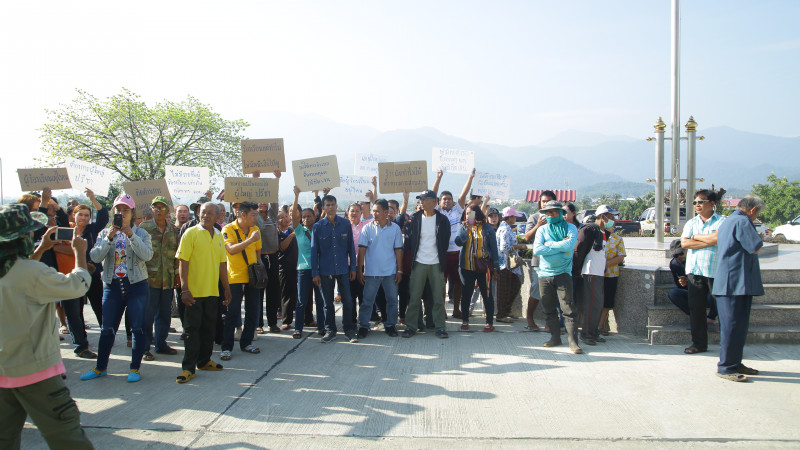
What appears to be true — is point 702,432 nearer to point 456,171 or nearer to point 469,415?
point 469,415

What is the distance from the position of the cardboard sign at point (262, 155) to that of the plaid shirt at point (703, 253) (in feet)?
20.6

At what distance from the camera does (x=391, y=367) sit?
5.61 meters

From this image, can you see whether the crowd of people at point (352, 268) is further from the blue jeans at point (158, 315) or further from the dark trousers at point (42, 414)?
the dark trousers at point (42, 414)

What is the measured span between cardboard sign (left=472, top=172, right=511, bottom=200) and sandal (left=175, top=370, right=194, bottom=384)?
548 cm

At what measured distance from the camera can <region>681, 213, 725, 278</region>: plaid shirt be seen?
568 cm

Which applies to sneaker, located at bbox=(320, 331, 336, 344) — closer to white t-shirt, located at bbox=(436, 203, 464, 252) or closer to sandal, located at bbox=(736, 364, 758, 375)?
white t-shirt, located at bbox=(436, 203, 464, 252)

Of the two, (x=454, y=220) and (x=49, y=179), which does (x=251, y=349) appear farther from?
(x=49, y=179)

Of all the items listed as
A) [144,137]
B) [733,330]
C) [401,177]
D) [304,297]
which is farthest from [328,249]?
[144,137]

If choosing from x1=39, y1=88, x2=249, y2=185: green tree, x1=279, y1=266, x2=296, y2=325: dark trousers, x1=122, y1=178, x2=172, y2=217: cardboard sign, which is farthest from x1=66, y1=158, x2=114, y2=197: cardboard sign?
x1=39, y1=88, x2=249, y2=185: green tree

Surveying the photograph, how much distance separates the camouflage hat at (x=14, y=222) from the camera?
2803 mm

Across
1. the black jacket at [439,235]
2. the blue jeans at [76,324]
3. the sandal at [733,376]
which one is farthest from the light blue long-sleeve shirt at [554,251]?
the blue jeans at [76,324]

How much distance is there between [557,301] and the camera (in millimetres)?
6551

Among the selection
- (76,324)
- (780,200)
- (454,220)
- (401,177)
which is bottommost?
(76,324)

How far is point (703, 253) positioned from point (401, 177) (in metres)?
4.51
